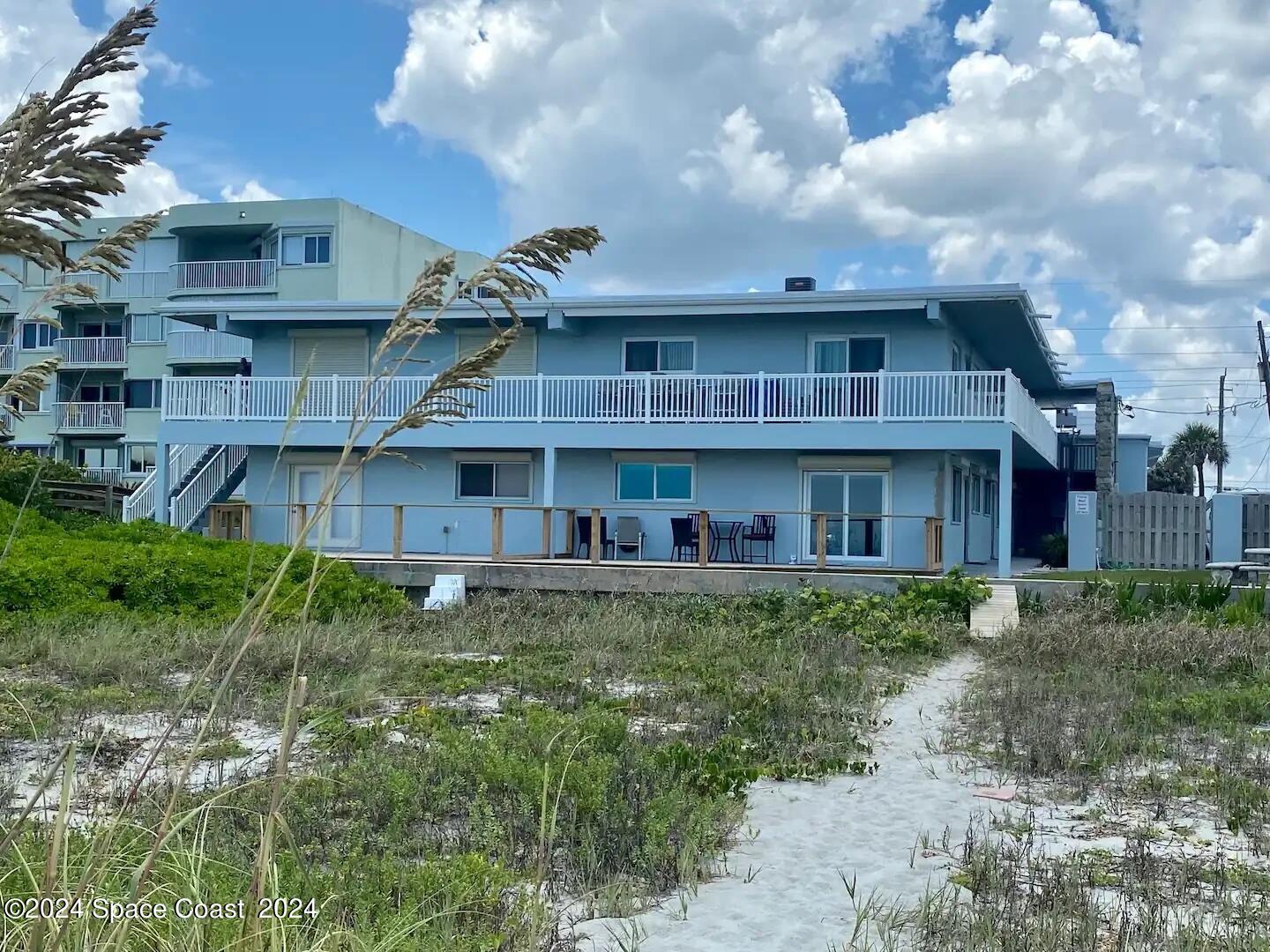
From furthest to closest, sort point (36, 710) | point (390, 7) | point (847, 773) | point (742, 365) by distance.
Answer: point (742, 365) → point (390, 7) → point (36, 710) → point (847, 773)

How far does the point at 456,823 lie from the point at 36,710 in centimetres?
397

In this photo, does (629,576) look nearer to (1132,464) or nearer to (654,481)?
(654,481)

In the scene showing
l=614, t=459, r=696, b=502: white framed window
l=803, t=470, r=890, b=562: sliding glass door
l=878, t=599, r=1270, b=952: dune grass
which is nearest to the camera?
l=878, t=599, r=1270, b=952: dune grass

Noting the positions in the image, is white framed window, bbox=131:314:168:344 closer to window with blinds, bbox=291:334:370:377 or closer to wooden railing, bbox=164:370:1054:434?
window with blinds, bbox=291:334:370:377

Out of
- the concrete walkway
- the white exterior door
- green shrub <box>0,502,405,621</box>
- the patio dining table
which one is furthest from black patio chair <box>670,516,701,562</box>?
the white exterior door

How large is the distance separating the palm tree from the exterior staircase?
5530 cm

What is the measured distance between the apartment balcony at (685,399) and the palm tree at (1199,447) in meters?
46.8

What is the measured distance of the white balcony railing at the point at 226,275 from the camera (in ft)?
137

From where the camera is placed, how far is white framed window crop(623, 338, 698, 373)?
24.5 metres

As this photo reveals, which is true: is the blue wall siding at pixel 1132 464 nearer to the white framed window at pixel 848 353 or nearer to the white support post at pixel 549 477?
the white framed window at pixel 848 353

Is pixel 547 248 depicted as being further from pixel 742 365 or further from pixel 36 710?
pixel 742 365

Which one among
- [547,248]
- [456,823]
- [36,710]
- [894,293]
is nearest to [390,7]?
[36,710]

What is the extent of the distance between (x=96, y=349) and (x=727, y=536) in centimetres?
3351

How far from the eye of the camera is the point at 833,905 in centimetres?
532
